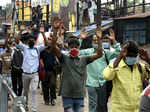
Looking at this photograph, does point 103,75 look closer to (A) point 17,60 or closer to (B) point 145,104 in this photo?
(B) point 145,104

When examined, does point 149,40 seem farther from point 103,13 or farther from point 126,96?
point 126,96

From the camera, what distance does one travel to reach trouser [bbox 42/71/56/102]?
9.02m

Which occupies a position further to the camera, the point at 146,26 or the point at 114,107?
the point at 146,26

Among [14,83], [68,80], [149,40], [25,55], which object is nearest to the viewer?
[68,80]

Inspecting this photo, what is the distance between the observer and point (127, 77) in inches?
174

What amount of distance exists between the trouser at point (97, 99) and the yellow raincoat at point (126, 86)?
65.8 inches

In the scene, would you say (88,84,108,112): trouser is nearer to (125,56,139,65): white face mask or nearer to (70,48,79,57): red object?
(70,48,79,57): red object

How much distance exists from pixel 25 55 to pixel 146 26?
6.28 m

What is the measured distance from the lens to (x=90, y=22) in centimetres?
1620

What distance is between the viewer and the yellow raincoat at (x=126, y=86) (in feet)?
14.4

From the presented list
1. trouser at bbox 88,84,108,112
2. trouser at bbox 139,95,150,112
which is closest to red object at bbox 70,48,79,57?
trouser at bbox 88,84,108,112

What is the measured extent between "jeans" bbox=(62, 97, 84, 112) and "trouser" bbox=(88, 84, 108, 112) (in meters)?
0.97

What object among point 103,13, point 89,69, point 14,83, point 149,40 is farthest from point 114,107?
point 103,13

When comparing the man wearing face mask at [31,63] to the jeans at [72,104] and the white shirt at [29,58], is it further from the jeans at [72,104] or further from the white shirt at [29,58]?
the jeans at [72,104]
